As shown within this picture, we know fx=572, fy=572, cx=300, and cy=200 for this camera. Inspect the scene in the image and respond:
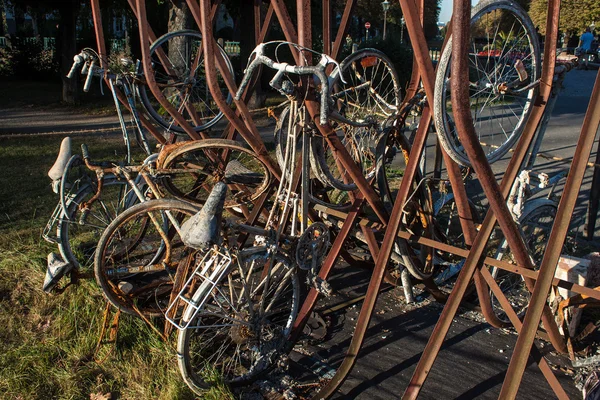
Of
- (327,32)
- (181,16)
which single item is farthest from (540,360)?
(181,16)

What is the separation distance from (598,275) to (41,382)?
11.5ft

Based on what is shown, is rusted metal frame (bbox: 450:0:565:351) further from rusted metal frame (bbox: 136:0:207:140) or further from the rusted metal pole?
rusted metal frame (bbox: 136:0:207:140)

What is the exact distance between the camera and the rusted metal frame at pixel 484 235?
2.45 metres

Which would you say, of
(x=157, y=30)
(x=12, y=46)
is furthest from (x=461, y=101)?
(x=12, y=46)

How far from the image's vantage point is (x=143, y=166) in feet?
11.1

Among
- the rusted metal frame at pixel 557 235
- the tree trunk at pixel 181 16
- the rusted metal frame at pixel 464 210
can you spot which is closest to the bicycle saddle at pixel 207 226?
the rusted metal frame at pixel 464 210

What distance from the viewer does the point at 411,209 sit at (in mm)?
3742

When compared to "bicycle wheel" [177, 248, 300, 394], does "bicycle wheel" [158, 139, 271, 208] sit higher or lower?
higher

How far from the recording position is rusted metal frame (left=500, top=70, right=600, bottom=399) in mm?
2078

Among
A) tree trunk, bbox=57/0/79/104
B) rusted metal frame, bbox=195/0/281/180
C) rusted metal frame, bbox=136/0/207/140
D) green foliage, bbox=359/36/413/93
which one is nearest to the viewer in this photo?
rusted metal frame, bbox=195/0/281/180

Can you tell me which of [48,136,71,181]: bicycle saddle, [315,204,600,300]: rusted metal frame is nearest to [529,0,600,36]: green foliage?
[315,204,600,300]: rusted metal frame

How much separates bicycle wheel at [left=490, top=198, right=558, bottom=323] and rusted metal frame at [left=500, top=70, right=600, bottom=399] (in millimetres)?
1378

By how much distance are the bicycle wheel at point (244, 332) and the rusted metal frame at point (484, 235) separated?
2.89ft

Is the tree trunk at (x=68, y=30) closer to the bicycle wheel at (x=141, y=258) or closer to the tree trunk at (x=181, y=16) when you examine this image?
the tree trunk at (x=181, y=16)
